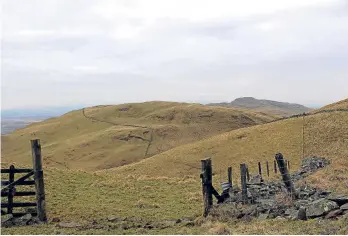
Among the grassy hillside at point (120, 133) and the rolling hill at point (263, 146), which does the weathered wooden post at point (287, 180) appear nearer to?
the rolling hill at point (263, 146)

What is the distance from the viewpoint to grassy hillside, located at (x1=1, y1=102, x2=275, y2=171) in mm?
73938

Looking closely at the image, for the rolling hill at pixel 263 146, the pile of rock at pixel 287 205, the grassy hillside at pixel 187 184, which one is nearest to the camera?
the pile of rock at pixel 287 205

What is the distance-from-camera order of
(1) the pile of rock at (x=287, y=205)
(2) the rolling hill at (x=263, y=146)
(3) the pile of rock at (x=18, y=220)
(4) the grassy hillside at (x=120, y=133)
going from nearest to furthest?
(1) the pile of rock at (x=287, y=205)
(3) the pile of rock at (x=18, y=220)
(2) the rolling hill at (x=263, y=146)
(4) the grassy hillside at (x=120, y=133)

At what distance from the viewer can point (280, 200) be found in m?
14.9

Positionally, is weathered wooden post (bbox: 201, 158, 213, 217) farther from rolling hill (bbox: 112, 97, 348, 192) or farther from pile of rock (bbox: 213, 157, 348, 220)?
rolling hill (bbox: 112, 97, 348, 192)

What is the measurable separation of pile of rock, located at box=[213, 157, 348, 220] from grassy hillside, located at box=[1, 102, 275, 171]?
168 ft

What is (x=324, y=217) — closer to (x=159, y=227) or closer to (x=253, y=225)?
(x=253, y=225)

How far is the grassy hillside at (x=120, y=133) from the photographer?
243ft

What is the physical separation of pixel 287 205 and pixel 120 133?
7281 cm

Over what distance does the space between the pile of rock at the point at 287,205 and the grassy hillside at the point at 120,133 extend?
51293 millimetres

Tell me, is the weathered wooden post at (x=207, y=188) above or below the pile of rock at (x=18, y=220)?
above

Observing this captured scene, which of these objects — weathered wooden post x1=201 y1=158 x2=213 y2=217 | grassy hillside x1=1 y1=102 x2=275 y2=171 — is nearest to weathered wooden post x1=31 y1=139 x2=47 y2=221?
weathered wooden post x1=201 y1=158 x2=213 y2=217

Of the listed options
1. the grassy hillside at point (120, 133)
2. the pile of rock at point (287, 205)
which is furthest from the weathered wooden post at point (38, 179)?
the grassy hillside at point (120, 133)

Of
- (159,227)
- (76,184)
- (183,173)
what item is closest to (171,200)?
(76,184)
